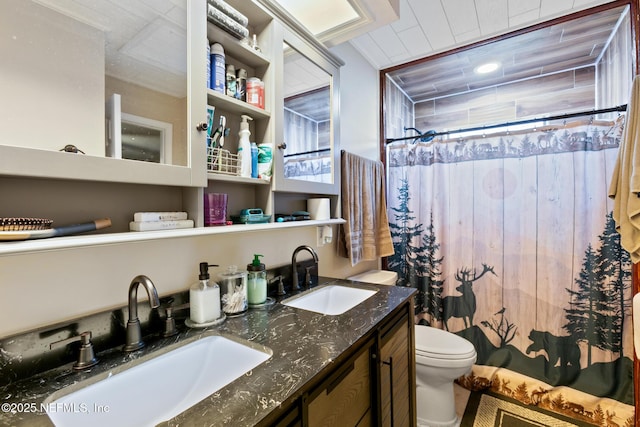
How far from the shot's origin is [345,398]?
0.84 m

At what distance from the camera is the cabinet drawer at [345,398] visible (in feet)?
2.41

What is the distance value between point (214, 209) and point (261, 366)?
21.5 inches

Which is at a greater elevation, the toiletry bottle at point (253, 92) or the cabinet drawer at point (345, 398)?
the toiletry bottle at point (253, 92)

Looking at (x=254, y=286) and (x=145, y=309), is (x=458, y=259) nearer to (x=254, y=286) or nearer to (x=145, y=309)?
Result: (x=254, y=286)

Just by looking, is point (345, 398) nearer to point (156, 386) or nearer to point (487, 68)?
point (156, 386)

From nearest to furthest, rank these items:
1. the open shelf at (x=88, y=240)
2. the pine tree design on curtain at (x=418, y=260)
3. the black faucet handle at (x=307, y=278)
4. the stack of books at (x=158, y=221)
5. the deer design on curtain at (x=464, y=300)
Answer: the open shelf at (x=88, y=240), the stack of books at (x=158, y=221), the black faucet handle at (x=307, y=278), the deer design on curtain at (x=464, y=300), the pine tree design on curtain at (x=418, y=260)

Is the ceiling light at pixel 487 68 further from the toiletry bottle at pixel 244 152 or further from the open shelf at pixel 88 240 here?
the open shelf at pixel 88 240

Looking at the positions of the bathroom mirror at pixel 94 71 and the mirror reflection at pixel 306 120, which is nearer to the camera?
the bathroom mirror at pixel 94 71

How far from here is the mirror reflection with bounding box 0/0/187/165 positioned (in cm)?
63

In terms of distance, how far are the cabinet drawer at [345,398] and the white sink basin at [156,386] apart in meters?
0.19

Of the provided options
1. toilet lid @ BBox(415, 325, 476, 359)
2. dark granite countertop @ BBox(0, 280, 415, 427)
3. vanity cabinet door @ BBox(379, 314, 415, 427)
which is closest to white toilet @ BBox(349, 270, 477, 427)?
toilet lid @ BBox(415, 325, 476, 359)

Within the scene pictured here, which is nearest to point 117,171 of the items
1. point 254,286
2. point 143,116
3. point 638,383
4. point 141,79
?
point 143,116

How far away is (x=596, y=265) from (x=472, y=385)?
1124 mm

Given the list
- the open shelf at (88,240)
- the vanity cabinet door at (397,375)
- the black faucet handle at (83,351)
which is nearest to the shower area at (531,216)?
the vanity cabinet door at (397,375)
